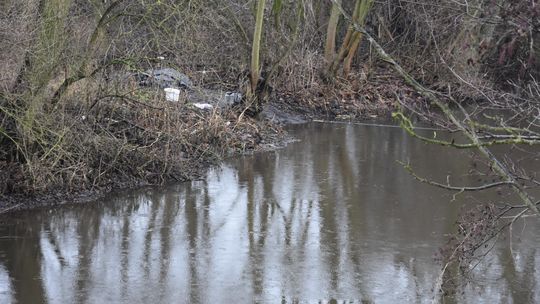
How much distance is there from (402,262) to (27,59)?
5.59 m

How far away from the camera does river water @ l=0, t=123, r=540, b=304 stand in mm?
8305

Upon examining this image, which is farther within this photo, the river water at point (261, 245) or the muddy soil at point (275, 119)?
the muddy soil at point (275, 119)

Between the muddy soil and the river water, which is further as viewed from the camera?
the muddy soil

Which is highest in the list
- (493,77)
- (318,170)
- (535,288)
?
(493,77)

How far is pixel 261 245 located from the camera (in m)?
9.88

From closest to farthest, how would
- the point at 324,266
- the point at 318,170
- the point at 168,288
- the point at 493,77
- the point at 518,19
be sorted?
the point at 518,19
the point at 493,77
the point at 168,288
the point at 324,266
the point at 318,170

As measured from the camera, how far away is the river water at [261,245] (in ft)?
27.2

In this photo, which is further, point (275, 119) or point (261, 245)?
point (275, 119)

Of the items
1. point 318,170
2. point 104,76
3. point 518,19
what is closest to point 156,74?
point 104,76

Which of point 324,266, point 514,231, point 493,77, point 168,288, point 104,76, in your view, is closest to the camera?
point 493,77

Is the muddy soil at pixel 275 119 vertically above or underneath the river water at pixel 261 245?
above

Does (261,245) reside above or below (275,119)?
below

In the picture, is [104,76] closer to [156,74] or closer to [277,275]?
[156,74]

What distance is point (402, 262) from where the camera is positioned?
9.29 m
